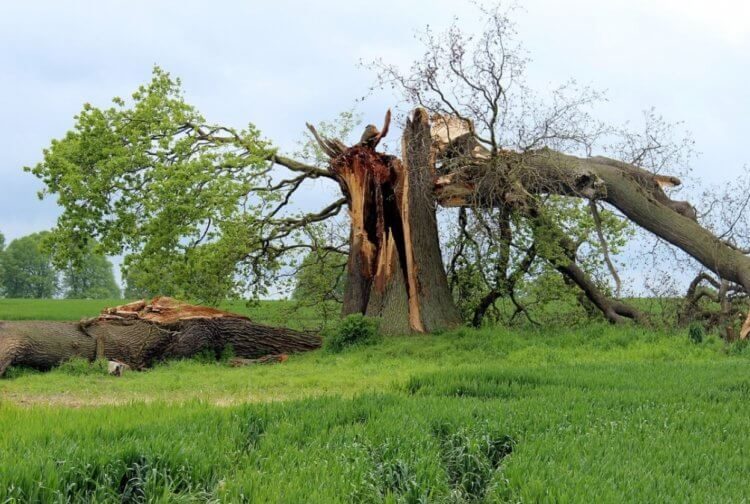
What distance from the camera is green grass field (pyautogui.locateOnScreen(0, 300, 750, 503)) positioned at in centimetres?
467

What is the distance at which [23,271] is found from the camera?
71.1 m

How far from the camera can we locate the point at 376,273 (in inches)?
744

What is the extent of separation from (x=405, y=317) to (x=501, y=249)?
2970 mm

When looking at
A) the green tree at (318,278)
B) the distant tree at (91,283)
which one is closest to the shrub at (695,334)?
the green tree at (318,278)

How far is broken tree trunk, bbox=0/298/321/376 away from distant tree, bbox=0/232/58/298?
58.8 meters

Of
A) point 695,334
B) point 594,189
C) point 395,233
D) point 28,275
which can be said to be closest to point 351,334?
point 395,233

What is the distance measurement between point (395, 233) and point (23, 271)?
62.5 m

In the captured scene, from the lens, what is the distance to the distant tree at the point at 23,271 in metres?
70.6

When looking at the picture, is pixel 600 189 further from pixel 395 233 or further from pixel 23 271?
pixel 23 271

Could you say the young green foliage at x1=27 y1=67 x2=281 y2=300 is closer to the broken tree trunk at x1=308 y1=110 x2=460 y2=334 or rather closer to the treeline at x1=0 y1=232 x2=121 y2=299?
the broken tree trunk at x1=308 y1=110 x2=460 y2=334

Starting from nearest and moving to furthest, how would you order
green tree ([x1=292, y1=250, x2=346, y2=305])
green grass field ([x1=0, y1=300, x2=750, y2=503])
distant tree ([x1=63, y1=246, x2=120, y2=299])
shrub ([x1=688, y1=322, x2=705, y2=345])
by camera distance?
green grass field ([x1=0, y1=300, x2=750, y2=503]), shrub ([x1=688, y1=322, x2=705, y2=345]), green tree ([x1=292, y1=250, x2=346, y2=305]), distant tree ([x1=63, y1=246, x2=120, y2=299])

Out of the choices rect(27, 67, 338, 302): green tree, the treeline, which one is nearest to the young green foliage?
rect(27, 67, 338, 302): green tree

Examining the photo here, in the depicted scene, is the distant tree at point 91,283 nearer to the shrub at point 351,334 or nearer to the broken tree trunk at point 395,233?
the broken tree trunk at point 395,233

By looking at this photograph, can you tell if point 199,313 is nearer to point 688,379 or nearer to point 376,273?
point 376,273
